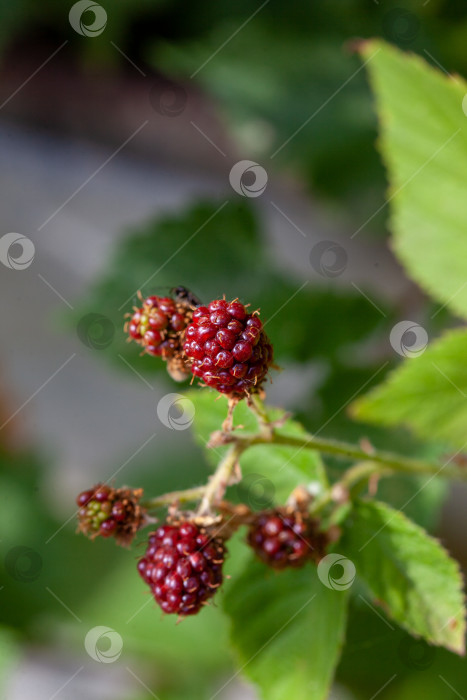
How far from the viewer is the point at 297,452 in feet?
3.19

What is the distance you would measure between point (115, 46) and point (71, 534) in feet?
5.04

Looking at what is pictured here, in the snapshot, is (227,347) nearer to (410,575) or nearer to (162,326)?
(162,326)

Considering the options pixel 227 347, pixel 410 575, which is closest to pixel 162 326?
pixel 227 347

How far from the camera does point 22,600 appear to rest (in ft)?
6.18

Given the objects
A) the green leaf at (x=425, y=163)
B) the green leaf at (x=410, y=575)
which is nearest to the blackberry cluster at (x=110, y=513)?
the green leaf at (x=410, y=575)

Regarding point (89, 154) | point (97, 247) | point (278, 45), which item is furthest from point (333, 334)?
point (89, 154)

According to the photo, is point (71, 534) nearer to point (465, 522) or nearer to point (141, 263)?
point (141, 263)

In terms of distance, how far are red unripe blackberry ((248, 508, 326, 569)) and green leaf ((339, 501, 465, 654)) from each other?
0.08 metres

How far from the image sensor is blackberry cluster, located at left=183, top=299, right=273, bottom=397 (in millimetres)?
667

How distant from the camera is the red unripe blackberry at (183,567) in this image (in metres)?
0.74

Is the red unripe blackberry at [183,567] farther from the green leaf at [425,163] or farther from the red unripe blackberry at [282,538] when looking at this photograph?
the green leaf at [425,163]

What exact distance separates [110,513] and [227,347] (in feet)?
0.79

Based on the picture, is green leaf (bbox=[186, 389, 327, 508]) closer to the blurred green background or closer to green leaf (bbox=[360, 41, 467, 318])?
the blurred green background

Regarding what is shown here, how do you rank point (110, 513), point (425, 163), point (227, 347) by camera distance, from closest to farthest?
point (227, 347) → point (110, 513) → point (425, 163)
